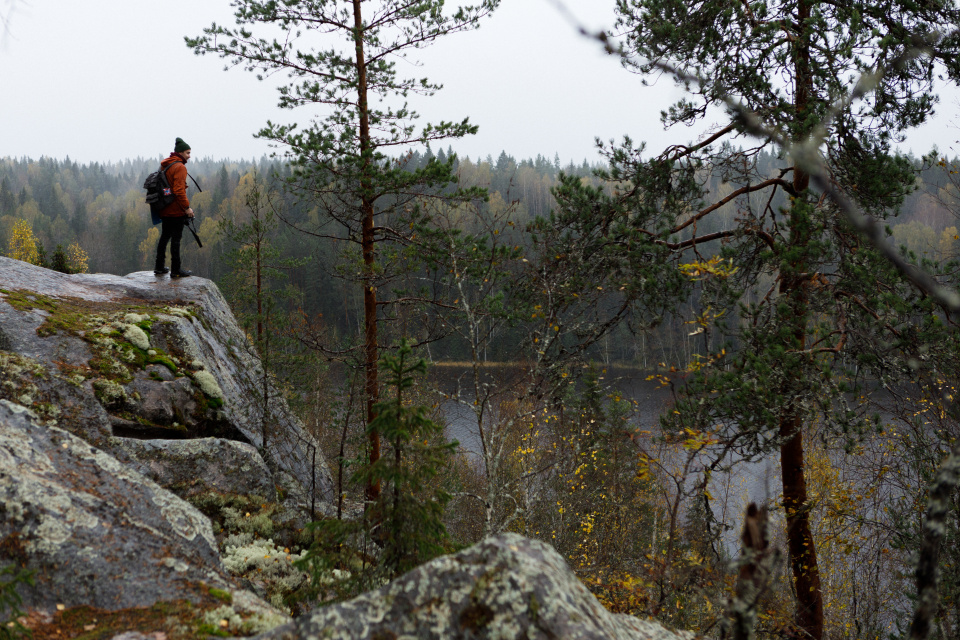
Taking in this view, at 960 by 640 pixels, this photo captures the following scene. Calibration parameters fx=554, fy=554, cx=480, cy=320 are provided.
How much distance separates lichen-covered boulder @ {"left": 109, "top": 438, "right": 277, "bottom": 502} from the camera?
5141 millimetres

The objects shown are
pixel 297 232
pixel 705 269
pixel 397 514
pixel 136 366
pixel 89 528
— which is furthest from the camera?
pixel 297 232

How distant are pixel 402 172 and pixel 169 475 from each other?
15.3 ft

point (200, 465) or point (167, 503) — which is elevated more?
point (167, 503)

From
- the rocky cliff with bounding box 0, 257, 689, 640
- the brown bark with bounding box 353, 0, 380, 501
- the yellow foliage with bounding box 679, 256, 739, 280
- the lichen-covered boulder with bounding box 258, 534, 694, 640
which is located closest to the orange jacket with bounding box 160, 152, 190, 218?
the rocky cliff with bounding box 0, 257, 689, 640

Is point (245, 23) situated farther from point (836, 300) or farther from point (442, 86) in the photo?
point (836, 300)

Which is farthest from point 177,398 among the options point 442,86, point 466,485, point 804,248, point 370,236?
point 466,485

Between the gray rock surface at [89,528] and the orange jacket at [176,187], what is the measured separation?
4.55 m

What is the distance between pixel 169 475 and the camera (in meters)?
5.34

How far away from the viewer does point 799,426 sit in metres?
Result: 5.61

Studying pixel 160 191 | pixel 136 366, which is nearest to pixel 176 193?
pixel 160 191

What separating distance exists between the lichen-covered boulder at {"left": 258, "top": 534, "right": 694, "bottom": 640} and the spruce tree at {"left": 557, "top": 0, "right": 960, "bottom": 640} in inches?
136

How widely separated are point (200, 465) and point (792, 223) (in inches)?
256

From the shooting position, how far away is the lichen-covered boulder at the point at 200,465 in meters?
5.14

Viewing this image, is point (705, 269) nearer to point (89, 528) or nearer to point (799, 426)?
point (799, 426)
